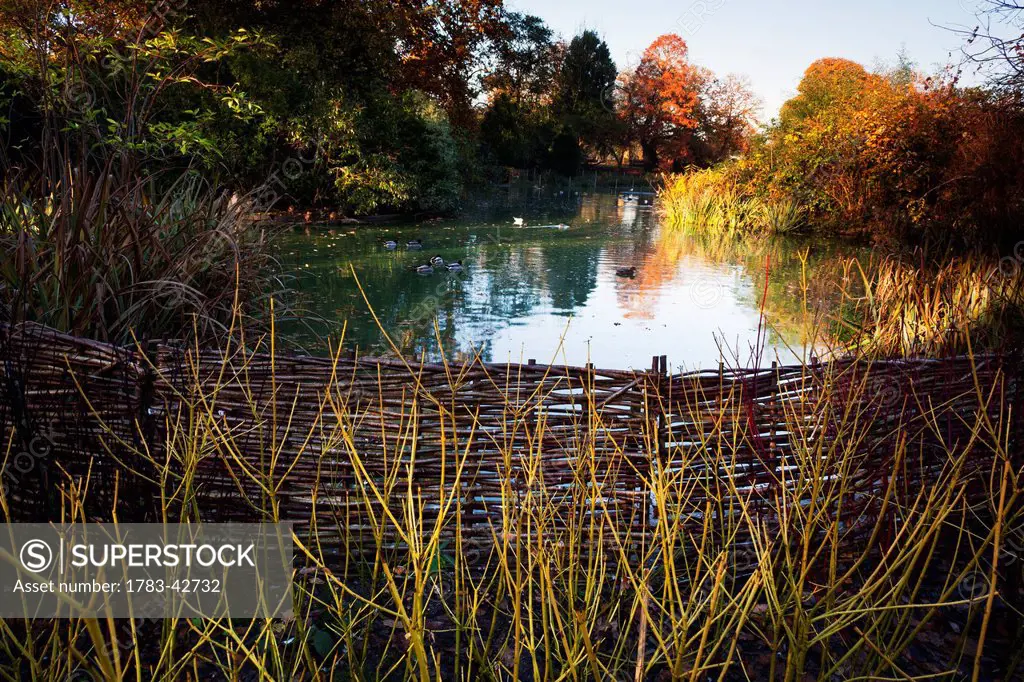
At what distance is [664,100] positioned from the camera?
148 ft

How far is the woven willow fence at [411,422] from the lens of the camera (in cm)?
246

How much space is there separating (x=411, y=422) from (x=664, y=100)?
1809 inches

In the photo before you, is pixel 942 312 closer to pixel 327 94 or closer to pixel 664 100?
pixel 327 94

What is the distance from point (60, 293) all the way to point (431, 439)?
1.93m

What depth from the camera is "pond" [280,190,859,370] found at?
6191mm

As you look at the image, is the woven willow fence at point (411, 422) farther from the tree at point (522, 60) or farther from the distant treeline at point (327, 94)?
the tree at point (522, 60)

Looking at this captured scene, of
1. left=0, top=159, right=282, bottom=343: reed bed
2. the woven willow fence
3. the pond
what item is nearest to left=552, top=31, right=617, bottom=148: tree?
the pond

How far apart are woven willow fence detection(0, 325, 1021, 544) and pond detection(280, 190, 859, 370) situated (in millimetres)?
182

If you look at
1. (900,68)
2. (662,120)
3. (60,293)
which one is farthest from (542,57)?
(60,293)

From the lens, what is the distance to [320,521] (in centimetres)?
273

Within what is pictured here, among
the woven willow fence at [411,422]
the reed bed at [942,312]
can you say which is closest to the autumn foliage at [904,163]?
the reed bed at [942,312]

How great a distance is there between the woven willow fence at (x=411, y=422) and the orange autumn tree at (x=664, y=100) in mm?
43967

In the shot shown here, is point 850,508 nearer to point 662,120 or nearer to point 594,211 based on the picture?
point 594,211

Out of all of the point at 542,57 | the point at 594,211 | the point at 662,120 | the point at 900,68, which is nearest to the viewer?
the point at 594,211
